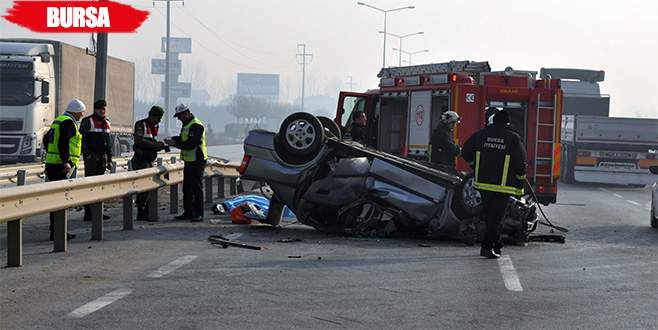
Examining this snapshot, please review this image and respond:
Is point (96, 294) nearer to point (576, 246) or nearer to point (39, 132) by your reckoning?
point (576, 246)

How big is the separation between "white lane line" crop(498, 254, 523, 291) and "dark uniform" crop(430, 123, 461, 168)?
12.9 feet

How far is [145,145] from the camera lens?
15.2m

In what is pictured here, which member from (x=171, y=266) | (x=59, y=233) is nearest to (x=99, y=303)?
(x=171, y=266)

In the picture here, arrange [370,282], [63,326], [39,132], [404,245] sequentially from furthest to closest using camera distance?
[39,132] < [404,245] < [370,282] < [63,326]

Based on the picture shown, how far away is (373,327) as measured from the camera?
23.0ft

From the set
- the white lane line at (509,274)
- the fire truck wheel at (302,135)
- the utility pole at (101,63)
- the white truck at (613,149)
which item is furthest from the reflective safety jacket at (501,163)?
the white truck at (613,149)

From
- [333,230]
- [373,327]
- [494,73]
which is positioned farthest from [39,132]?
[373,327]

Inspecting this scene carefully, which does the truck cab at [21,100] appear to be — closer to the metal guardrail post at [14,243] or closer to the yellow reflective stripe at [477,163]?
the yellow reflective stripe at [477,163]

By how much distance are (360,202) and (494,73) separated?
6.33m

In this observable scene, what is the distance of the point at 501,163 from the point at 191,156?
5.07m

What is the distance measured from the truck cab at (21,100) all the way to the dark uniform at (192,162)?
15.3 m

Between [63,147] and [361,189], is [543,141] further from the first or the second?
[63,147]

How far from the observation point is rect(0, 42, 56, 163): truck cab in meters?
29.1

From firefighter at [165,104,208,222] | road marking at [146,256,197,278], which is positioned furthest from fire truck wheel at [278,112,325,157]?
road marking at [146,256,197,278]
